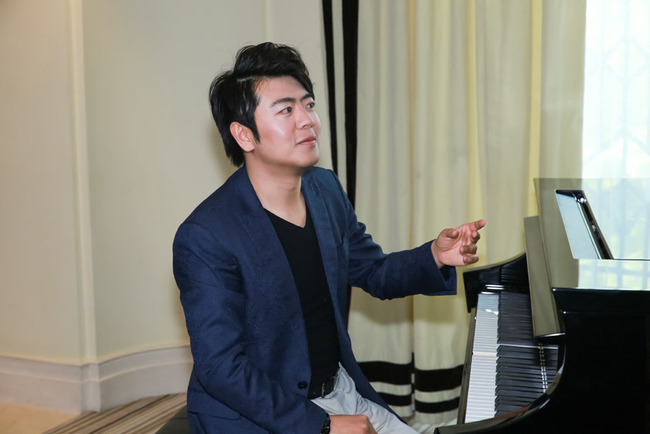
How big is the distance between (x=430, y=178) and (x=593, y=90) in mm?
696

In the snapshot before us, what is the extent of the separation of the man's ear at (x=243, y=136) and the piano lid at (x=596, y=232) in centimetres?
72

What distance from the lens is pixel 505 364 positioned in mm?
1588

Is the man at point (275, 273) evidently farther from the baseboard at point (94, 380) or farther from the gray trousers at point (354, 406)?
the baseboard at point (94, 380)

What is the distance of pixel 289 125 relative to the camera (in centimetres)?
178

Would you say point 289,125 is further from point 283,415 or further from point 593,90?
point 593,90

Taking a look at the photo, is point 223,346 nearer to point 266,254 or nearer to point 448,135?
point 266,254

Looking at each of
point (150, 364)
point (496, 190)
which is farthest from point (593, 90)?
point (150, 364)

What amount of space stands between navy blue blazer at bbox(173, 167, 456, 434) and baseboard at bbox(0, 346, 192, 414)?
169cm

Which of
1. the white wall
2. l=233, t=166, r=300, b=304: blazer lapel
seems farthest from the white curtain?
l=233, t=166, r=300, b=304: blazer lapel

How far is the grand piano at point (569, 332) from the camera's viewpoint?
123 cm

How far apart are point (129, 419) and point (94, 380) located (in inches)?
9.6

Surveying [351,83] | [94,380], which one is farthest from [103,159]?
[351,83]

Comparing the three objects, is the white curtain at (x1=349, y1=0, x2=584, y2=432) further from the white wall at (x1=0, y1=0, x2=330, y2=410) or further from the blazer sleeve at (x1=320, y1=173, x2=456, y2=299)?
the blazer sleeve at (x1=320, y1=173, x2=456, y2=299)

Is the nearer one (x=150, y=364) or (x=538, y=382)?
(x=538, y=382)
